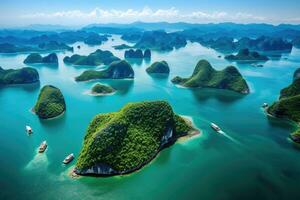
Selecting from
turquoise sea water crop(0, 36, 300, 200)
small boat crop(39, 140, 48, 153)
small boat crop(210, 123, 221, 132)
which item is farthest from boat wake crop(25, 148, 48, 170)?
small boat crop(210, 123, 221, 132)

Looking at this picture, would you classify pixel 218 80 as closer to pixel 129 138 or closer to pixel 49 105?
pixel 49 105

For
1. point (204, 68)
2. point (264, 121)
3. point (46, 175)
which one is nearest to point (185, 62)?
point (204, 68)

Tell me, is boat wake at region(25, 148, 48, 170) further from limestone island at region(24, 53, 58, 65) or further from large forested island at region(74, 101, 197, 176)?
limestone island at region(24, 53, 58, 65)

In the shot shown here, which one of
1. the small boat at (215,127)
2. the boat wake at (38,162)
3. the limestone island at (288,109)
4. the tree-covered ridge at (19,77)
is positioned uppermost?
the limestone island at (288,109)

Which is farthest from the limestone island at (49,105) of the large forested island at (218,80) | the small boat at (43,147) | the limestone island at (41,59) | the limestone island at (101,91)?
the limestone island at (41,59)

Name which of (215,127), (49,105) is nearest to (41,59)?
(49,105)

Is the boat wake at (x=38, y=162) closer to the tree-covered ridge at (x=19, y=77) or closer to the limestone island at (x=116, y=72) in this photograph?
the limestone island at (x=116, y=72)

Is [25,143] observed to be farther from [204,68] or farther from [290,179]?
[204,68]
